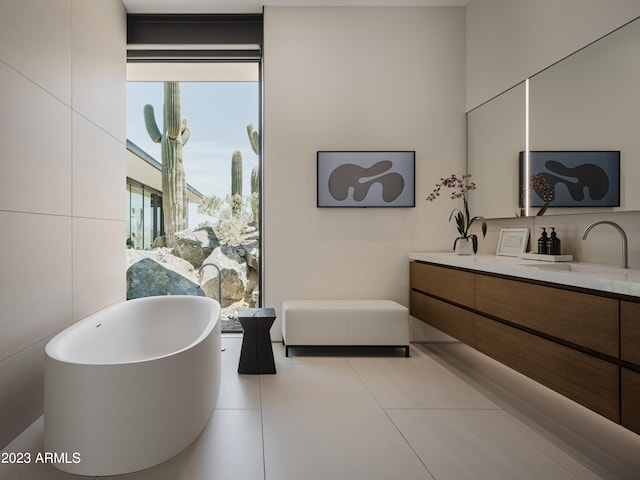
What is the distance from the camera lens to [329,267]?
381 cm

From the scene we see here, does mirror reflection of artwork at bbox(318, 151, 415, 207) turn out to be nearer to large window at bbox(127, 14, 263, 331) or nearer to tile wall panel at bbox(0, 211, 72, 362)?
large window at bbox(127, 14, 263, 331)

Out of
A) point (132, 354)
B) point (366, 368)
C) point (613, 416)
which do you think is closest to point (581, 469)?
point (613, 416)

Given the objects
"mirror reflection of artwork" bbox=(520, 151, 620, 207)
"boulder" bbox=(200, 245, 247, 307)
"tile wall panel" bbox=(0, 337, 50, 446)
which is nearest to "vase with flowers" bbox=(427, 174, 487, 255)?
"mirror reflection of artwork" bbox=(520, 151, 620, 207)

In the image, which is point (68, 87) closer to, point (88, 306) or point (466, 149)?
point (88, 306)

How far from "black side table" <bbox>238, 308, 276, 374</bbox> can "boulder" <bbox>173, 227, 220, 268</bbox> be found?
4.09 feet

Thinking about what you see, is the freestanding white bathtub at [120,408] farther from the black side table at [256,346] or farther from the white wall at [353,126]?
the white wall at [353,126]

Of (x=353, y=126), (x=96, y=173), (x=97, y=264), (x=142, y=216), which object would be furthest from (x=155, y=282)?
(x=353, y=126)

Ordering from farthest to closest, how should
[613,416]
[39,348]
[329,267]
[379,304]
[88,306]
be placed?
[329,267] < [379,304] < [88,306] < [39,348] < [613,416]

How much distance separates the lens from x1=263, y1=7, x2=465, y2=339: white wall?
378 cm

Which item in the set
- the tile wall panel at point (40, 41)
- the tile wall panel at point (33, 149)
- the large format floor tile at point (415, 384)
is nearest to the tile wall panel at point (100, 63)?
the tile wall panel at point (40, 41)

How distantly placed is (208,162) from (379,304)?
2169 millimetres

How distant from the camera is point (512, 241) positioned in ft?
10.4

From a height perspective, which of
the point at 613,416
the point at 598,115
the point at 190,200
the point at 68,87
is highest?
the point at 68,87

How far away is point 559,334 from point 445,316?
1.27 meters
